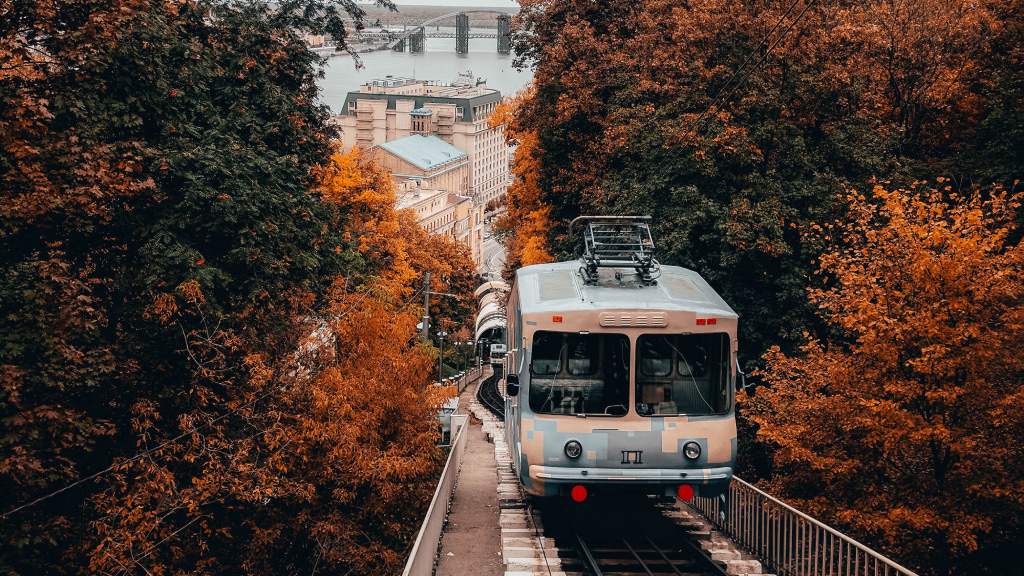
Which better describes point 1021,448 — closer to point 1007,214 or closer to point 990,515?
point 990,515

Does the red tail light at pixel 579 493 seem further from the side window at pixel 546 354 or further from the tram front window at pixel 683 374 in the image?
the side window at pixel 546 354

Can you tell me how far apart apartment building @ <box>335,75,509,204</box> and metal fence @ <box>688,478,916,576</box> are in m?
135

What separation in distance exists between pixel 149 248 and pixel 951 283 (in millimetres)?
13016

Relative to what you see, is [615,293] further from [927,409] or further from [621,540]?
A: [927,409]

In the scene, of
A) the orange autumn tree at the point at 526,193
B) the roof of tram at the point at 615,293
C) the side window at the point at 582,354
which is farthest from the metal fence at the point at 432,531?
the orange autumn tree at the point at 526,193

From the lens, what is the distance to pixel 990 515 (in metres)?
13.2

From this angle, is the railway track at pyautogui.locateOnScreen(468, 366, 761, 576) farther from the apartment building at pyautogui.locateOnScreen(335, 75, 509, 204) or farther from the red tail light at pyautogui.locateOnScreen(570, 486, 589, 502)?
the apartment building at pyautogui.locateOnScreen(335, 75, 509, 204)

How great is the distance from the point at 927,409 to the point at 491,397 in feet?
125

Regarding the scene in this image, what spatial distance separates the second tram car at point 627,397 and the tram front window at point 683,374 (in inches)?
0.5

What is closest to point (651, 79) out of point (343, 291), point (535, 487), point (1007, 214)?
point (343, 291)

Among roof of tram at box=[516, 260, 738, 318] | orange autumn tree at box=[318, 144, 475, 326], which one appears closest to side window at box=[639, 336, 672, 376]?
roof of tram at box=[516, 260, 738, 318]

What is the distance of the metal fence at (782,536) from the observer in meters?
11.0

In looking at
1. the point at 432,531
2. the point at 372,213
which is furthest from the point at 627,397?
the point at 372,213

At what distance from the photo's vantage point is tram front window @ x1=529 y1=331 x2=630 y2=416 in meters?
12.1
